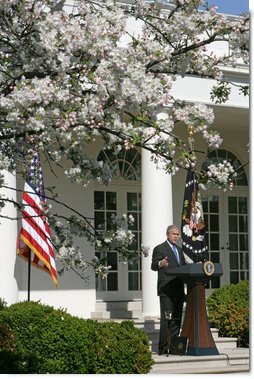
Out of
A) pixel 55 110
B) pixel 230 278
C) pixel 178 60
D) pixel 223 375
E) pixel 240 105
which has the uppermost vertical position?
pixel 240 105

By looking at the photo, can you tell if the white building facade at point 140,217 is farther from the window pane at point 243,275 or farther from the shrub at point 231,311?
the shrub at point 231,311

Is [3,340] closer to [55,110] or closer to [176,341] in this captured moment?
[176,341]

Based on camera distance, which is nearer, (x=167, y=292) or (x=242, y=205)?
(x=167, y=292)

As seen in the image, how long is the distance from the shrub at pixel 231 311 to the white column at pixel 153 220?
1.00 m

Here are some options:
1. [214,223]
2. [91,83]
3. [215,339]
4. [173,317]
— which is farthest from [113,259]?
[91,83]

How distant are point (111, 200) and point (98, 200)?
0.31m

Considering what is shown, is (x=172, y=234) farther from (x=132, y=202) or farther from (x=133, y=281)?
(x=132, y=202)

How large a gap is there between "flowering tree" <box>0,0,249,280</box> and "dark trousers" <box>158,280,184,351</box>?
480 centimetres

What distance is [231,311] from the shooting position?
15.0 metres

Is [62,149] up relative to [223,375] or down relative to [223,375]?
up

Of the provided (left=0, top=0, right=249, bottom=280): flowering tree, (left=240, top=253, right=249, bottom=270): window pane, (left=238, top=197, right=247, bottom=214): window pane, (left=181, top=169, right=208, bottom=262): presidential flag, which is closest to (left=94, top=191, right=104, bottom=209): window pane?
(left=181, top=169, right=208, bottom=262): presidential flag

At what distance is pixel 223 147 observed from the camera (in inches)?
785

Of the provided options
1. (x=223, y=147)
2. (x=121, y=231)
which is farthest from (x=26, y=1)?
A: (x=223, y=147)

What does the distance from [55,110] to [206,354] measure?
6.89m
